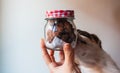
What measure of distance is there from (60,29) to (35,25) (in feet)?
1.42

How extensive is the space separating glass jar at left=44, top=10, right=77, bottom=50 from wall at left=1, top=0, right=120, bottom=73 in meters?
0.40

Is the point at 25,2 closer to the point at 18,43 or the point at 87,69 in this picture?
the point at 18,43

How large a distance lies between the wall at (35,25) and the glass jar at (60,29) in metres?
0.40

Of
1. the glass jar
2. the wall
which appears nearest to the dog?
the glass jar

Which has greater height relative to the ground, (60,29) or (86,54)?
(60,29)

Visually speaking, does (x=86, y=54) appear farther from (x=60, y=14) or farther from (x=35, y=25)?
(x=35, y=25)

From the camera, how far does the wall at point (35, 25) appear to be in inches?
43.1

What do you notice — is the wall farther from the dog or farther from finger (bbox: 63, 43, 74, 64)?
finger (bbox: 63, 43, 74, 64)

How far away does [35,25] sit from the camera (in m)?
1.11

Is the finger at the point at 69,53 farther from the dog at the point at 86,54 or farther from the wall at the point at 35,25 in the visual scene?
the wall at the point at 35,25

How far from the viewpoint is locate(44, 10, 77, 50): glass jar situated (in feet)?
2.28

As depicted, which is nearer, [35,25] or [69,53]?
[69,53]

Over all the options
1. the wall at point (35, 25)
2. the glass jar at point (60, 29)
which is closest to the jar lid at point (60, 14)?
the glass jar at point (60, 29)

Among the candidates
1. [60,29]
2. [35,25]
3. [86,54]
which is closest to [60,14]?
[60,29]
